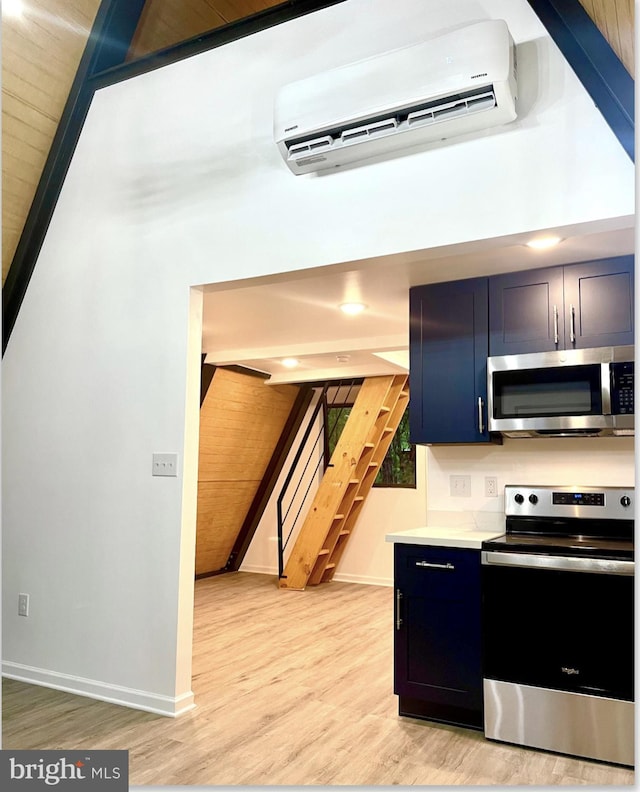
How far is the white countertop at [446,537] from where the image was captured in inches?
122

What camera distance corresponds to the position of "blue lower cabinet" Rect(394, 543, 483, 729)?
3059mm

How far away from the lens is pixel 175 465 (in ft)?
11.0

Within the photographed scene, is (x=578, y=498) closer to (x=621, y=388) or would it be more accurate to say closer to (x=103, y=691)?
(x=621, y=388)

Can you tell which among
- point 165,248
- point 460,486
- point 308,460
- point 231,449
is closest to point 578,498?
point 460,486

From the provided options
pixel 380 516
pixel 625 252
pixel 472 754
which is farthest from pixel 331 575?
pixel 625 252

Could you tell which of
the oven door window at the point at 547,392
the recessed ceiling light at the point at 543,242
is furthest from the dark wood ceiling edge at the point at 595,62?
the oven door window at the point at 547,392

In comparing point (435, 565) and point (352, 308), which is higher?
point (352, 308)

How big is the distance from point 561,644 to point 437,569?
611 mm

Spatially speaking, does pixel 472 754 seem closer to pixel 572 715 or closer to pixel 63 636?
pixel 572 715

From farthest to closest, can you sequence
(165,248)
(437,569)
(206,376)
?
(206,376), (165,248), (437,569)

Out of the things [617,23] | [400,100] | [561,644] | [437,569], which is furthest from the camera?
[437,569]

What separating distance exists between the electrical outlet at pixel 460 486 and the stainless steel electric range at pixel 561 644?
0.64 m

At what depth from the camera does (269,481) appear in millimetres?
7836

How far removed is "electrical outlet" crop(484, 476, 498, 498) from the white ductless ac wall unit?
5.83 feet
